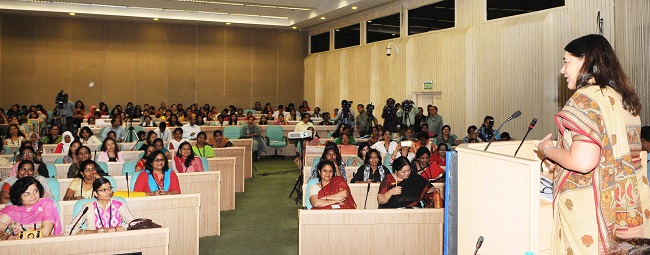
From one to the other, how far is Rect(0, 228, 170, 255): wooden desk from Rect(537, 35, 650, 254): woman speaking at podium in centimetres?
288

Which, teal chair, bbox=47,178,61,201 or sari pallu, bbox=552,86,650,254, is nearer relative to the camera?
sari pallu, bbox=552,86,650,254

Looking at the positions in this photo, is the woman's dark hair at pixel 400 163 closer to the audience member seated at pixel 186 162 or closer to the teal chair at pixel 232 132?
the audience member seated at pixel 186 162

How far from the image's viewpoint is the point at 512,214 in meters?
1.94

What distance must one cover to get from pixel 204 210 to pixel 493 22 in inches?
309

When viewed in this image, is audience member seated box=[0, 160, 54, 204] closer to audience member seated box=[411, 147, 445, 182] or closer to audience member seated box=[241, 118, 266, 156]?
audience member seated box=[411, 147, 445, 182]

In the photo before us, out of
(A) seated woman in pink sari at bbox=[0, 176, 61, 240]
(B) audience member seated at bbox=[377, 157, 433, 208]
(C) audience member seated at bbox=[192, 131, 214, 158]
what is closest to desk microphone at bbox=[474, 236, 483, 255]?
(B) audience member seated at bbox=[377, 157, 433, 208]

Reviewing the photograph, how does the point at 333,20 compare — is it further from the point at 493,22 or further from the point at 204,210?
the point at 204,210

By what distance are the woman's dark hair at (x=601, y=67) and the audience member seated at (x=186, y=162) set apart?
5.80 m

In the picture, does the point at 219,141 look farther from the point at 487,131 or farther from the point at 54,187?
the point at 487,131

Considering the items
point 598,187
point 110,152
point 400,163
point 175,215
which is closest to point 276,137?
point 110,152

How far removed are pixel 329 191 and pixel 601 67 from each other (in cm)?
376

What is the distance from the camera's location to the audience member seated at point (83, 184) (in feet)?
18.8

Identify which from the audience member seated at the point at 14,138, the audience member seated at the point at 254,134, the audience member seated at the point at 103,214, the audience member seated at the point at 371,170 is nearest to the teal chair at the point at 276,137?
the audience member seated at the point at 254,134

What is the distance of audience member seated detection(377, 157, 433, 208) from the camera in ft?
18.5
